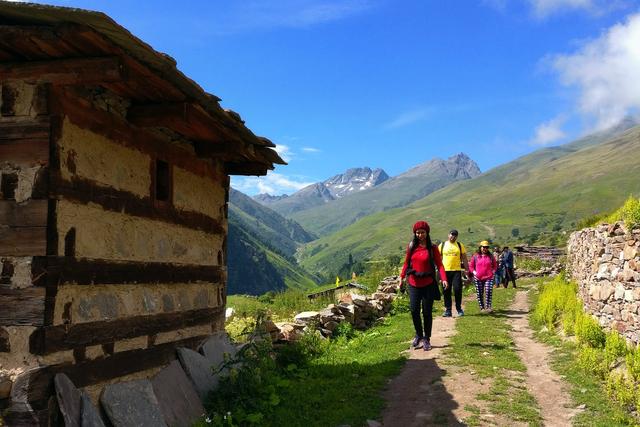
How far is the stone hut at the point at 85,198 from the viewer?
4879 millimetres

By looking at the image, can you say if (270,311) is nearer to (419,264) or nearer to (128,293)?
(419,264)

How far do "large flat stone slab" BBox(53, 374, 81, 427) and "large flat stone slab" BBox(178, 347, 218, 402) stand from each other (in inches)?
87.8

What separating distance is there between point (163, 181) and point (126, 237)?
1323 millimetres

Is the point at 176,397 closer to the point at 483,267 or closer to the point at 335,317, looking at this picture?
the point at 335,317

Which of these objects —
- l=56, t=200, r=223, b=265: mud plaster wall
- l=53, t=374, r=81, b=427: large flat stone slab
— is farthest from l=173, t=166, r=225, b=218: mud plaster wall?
l=53, t=374, r=81, b=427: large flat stone slab

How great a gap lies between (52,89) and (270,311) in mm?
13831

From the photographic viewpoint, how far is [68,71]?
5027 mm

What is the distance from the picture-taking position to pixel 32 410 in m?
4.83

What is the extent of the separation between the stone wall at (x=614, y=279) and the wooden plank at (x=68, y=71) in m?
8.23

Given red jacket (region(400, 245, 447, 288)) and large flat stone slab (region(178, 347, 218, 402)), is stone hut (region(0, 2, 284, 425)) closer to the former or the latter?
large flat stone slab (region(178, 347, 218, 402))

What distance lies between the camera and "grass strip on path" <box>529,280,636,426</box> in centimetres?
664

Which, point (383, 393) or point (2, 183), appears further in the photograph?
point (383, 393)

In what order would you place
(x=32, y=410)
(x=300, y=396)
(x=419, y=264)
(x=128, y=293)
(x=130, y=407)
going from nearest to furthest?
1. (x=32, y=410)
2. (x=130, y=407)
3. (x=128, y=293)
4. (x=300, y=396)
5. (x=419, y=264)

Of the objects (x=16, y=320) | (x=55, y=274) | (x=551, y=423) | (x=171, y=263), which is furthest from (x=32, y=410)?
(x=551, y=423)
